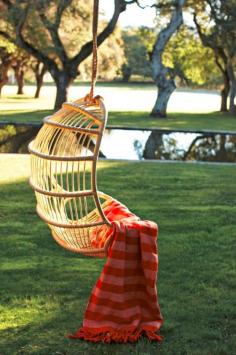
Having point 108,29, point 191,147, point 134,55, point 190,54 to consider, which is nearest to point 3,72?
point 190,54

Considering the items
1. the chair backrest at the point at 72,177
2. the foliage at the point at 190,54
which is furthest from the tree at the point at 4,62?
the chair backrest at the point at 72,177

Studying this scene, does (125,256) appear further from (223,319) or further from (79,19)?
(79,19)

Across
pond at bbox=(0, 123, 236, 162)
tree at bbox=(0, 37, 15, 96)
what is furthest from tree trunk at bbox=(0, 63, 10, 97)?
pond at bbox=(0, 123, 236, 162)

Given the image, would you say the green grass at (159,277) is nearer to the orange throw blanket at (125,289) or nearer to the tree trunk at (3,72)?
the orange throw blanket at (125,289)

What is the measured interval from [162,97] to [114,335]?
20447mm

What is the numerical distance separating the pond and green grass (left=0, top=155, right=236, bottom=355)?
4296 millimetres

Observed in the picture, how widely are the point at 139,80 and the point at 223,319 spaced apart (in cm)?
6873

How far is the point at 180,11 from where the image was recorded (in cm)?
2362

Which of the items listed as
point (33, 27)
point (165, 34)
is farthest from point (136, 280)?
point (33, 27)

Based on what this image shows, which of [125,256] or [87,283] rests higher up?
[125,256]

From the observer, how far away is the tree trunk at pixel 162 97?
23.3 meters

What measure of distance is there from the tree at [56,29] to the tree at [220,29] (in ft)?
17.2

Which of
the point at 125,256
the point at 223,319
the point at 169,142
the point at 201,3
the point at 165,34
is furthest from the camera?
the point at 201,3

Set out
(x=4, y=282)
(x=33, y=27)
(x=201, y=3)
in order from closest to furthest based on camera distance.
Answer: (x=4, y=282)
(x=33, y=27)
(x=201, y=3)
